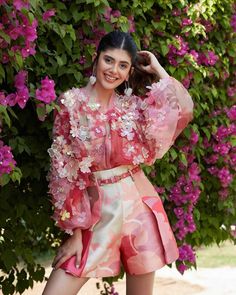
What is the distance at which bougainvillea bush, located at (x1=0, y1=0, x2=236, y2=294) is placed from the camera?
271cm

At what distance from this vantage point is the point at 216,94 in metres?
3.98

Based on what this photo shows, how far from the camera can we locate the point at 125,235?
8.93 feet

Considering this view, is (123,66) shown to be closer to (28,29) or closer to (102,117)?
(102,117)

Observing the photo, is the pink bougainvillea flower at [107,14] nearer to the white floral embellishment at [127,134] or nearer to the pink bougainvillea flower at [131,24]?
the pink bougainvillea flower at [131,24]

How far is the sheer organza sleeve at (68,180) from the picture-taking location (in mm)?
2680

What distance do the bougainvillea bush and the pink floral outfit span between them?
0.14 metres

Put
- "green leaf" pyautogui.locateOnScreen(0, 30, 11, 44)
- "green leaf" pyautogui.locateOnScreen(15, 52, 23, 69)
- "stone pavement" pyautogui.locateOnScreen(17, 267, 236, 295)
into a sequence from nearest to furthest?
"green leaf" pyautogui.locateOnScreen(0, 30, 11, 44)
"green leaf" pyautogui.locateOnScreen(15, 52, 23, 69)
"stone pavement" pyautogui.locateOnScreen(17, 267, 236, 295)

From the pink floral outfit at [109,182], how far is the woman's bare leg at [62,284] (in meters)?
0.04

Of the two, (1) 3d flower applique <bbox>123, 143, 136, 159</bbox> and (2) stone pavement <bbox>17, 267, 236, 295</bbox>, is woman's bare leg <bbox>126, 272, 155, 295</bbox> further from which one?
(2) stone pavement <bbox>17, 267, 236, 295</bbox>

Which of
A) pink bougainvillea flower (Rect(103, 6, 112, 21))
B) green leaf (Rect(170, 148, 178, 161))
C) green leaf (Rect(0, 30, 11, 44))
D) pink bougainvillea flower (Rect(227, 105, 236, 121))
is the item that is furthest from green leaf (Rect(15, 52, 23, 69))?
pink bougainvillea flower (Rect(227, 105, 236, 121))

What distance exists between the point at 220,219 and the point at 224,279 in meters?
1.86

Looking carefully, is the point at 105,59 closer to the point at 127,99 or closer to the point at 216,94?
the point at 127,99

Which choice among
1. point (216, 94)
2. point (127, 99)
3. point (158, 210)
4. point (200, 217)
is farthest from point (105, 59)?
point (200, 217)

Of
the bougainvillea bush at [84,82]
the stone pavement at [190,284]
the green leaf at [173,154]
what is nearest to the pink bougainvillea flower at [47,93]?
the bougainvillea bush at [84,82]
